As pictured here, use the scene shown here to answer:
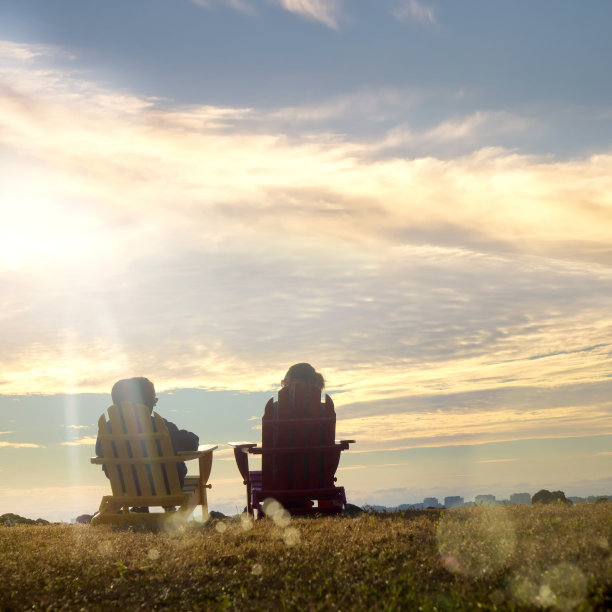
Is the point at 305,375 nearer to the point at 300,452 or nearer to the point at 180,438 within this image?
the point at 300,452

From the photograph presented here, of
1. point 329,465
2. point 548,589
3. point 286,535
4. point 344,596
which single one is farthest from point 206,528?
point 548,589

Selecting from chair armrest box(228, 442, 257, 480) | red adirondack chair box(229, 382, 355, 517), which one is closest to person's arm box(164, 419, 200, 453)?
red adirondack chair box(229, 382, 355, 517)

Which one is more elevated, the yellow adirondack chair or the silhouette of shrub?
the yellow adirondack chair

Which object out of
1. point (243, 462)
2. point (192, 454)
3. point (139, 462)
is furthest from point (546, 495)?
point (139, 462)

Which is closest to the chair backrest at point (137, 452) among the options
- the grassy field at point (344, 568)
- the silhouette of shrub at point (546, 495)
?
the grassy field at point (344, 568)

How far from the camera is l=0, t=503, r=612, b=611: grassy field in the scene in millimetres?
5043

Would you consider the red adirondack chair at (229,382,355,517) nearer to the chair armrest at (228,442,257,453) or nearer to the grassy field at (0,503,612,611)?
the chair armrest at (228,442,257,453)

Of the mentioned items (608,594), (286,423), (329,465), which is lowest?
(608,594)

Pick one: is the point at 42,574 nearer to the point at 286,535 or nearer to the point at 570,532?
the point at 286,535

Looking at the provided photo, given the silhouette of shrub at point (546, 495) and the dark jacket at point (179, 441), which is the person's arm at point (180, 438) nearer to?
→ the dark jacket at point (179, 441)

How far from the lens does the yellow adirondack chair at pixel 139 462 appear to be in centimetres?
1069

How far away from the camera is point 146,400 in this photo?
10.8 meters

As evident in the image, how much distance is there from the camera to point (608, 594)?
4.78 metres

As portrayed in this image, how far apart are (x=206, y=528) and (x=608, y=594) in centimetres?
544
